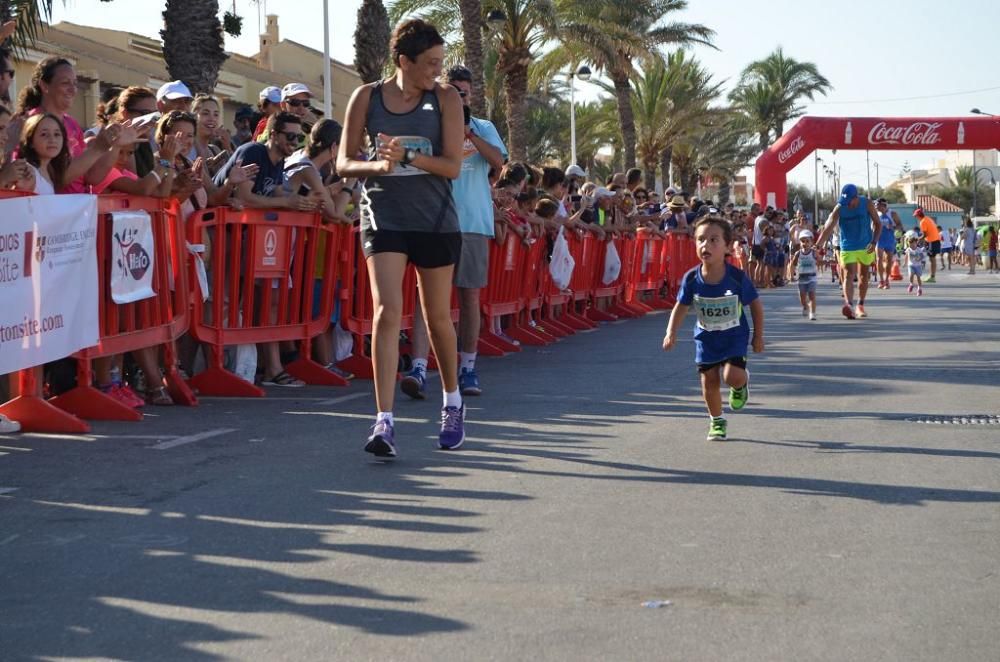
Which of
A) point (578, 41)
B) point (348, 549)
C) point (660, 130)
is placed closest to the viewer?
point (348, 549)

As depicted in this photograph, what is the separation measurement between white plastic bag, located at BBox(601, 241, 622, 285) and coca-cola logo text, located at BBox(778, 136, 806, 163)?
2561cm

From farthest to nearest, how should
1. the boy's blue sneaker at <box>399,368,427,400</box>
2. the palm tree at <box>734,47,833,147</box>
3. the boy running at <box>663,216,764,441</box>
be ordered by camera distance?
the palm tree at <box>734,47,833,147</box>, the boy's blue sneaker at <box>399,368,427,400</box>, the boy running at <box>663,216,764,441</box>

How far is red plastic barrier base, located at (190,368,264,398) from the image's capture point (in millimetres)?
9570

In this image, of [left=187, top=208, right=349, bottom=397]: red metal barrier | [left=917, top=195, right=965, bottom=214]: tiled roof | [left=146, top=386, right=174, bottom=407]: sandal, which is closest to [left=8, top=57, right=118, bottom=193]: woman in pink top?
[left=187, top=208, right=349, bottom=397]: red metal barrier

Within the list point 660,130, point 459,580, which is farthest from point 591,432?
point 660,130

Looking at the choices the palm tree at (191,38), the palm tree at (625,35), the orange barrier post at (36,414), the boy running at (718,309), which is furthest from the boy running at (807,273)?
the palm tree at (625,35)

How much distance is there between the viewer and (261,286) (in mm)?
10164

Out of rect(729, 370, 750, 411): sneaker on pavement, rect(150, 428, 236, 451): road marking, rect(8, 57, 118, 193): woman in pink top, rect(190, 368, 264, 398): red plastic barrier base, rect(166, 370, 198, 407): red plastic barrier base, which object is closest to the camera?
rect(150, 428, 236, 451): road marking

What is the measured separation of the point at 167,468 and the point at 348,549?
1938mm

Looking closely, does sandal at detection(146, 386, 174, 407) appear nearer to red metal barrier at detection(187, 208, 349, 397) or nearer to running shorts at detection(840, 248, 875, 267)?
red metal barrier at detection(187, 208, 349, 397)

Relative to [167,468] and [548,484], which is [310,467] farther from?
[548,484]

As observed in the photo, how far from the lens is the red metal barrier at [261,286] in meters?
9.69

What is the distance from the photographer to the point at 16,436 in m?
7.54

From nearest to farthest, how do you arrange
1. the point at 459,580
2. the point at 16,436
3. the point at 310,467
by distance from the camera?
the point at 459,580 < the point at 310,467 < the point at 16,436
